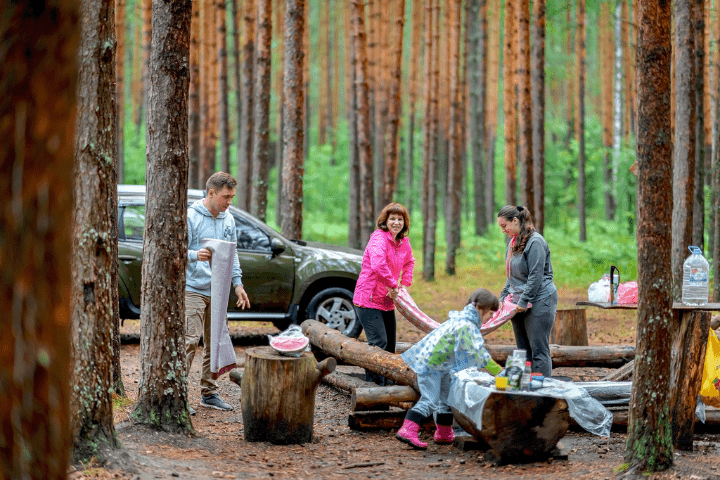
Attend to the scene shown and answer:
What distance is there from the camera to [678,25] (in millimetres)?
11227

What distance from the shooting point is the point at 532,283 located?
282 inches

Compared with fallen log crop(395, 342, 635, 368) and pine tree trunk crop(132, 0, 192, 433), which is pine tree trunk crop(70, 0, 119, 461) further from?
fallen log crop(395, 342, 635, 368)

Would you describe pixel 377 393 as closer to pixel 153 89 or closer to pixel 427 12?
pixel 153 89

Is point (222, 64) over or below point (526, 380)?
over

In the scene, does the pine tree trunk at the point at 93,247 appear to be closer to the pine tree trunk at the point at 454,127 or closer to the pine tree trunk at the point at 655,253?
the pine tree trunk at the point at 655,253

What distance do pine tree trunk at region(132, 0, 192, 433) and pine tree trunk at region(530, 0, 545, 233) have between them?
10.3 metres

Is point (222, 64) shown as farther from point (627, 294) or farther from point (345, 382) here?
point (627, 294)

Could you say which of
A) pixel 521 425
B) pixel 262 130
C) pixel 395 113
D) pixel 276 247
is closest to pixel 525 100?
pixel 395 113

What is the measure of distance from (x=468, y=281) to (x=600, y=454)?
1317 cm

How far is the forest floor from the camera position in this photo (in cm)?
519

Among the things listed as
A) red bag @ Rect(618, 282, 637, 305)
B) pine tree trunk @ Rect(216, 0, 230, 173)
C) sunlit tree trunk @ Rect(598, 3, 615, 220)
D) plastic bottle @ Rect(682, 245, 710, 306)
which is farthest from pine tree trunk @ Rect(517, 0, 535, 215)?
sunlit tree trunk @ Rect(598, 3, 615, 220)

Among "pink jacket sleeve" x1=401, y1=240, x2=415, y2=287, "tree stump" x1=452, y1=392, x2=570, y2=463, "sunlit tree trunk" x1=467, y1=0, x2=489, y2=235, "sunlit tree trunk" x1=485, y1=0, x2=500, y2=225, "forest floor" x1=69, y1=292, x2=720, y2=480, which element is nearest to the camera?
"forest floor" x1=69, y1=292, x2=720, y2=480

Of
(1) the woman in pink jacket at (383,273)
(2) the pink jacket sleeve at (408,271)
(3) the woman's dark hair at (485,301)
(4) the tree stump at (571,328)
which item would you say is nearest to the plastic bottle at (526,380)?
(3) the woman's dark hair at (485,301)

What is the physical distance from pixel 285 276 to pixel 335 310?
88cm
